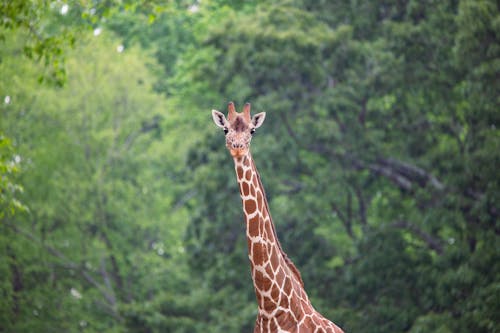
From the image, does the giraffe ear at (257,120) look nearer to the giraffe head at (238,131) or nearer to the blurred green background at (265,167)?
the giraffe head at (238,131)

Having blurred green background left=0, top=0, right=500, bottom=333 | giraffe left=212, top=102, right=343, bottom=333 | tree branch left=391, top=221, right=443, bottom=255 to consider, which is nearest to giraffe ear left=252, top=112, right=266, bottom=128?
giraffe left=212, top=102, right=343, bottom=333

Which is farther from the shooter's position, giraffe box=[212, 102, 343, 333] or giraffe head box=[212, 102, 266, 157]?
giraffe box=[212, 102, 343, 333]

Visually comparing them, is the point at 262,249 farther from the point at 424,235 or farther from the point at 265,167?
the point at 265,167

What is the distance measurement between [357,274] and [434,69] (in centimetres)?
457

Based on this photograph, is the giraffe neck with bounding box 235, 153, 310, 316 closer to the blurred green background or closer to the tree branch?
the blurred green background

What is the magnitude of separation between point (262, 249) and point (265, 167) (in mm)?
14771

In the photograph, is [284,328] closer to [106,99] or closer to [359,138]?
[359,138]

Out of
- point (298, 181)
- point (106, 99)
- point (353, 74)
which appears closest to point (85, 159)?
point (106, 99)

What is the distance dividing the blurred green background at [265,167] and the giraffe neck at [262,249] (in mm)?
4852

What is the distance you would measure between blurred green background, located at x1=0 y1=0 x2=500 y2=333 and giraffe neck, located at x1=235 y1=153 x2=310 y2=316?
15.9 ft

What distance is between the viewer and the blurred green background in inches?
786

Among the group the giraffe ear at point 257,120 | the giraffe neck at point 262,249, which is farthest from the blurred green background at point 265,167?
the giraffe ear at point 257,120

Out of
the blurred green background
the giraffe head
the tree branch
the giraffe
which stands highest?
the blurred green background

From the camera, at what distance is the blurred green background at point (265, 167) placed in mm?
19953
